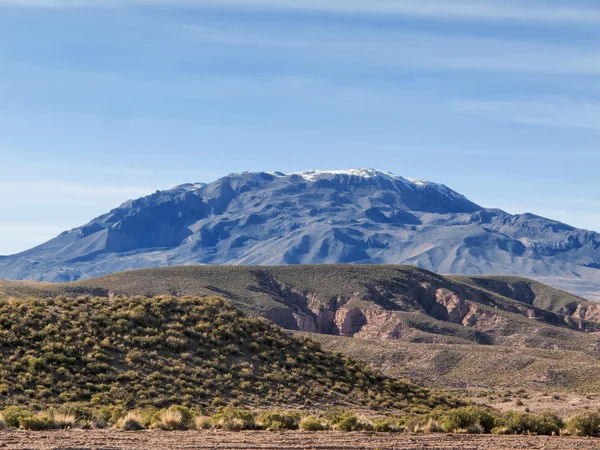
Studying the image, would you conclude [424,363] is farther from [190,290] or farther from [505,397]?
[190,290]

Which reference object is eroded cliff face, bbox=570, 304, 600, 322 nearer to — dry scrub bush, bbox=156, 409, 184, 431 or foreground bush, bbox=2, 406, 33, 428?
dry scrub bush, bbox=156, 409, 184, 431

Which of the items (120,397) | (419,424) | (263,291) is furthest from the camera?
(263,291)

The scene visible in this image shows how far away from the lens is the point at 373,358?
285ft

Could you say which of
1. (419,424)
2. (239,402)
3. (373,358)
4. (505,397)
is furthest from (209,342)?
(373,358)

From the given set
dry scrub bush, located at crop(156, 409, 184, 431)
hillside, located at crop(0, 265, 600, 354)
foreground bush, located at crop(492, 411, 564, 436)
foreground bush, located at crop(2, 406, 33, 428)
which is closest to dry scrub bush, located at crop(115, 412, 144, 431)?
dry scrub bush, located at crop(156, 409, 184, 431)

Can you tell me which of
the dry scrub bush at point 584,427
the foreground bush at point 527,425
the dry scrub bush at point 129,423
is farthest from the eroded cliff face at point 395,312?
Answer: the dry scrub bush at point 129,423

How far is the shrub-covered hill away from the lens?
39.3 m

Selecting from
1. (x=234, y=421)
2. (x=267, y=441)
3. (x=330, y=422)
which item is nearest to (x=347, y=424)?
(x=330, y=422)

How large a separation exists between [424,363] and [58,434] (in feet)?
210

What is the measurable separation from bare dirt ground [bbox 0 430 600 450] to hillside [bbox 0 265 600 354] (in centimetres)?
7625

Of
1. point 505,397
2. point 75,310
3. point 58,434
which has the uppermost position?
point 75,310

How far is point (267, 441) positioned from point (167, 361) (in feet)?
63.7

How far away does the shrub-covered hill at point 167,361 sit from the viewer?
3928 centimetres

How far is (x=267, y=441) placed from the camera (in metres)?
25.9
